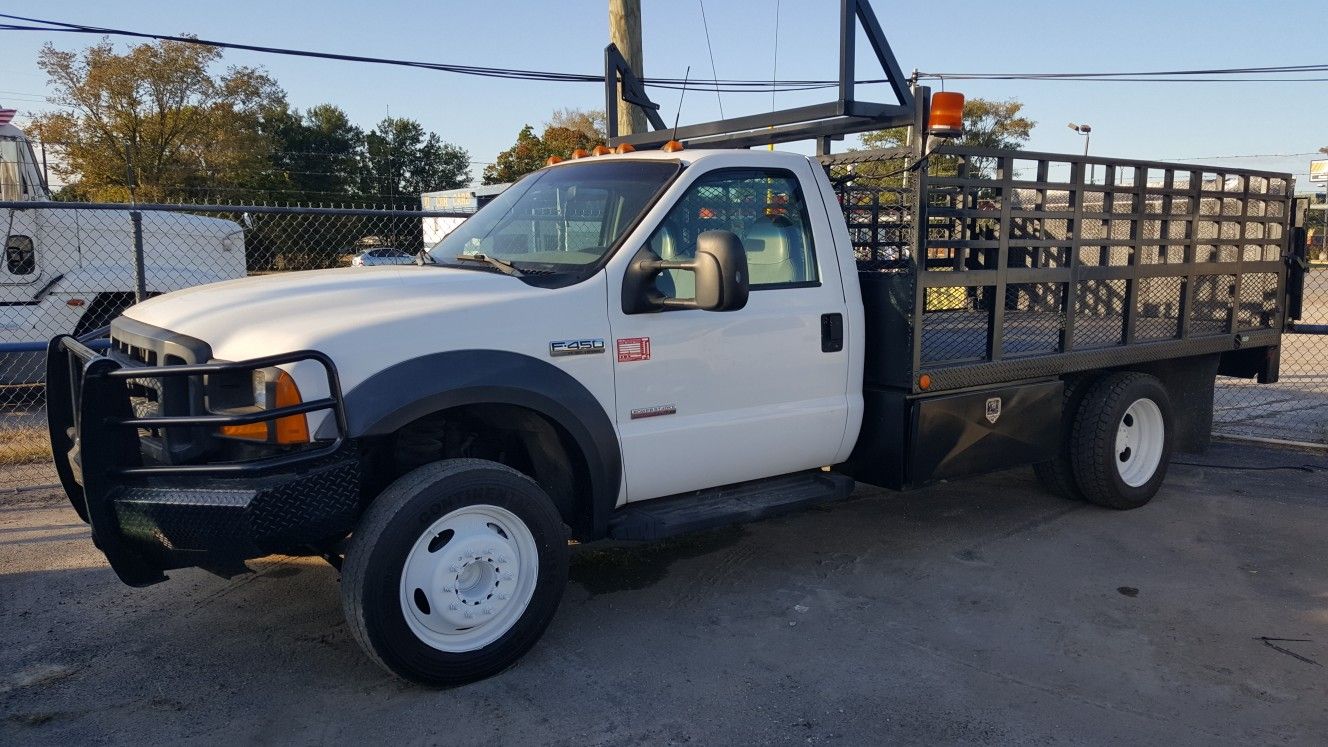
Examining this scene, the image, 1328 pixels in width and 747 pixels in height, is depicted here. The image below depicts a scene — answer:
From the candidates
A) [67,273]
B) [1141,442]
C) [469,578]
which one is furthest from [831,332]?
[67,273]

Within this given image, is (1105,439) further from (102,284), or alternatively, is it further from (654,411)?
(102,284)

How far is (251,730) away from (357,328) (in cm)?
144

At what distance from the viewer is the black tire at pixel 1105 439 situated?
19.5 ft

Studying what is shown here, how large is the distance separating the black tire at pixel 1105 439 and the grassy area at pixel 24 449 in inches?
279

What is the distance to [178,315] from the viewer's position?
151 inches

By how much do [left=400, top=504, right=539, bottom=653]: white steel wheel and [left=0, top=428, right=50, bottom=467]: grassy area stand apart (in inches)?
199

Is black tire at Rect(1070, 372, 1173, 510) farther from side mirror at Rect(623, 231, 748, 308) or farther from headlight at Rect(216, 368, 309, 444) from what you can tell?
headlight at Rect(216, 368, 309, 444)

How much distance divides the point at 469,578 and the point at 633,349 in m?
1.14

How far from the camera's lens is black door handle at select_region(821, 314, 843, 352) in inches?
188

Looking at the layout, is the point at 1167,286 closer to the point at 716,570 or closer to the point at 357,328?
the point at 716,570

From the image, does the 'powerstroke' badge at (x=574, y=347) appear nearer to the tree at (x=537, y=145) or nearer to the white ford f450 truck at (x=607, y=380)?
the white ford f450 truck at (x=607, y=380)

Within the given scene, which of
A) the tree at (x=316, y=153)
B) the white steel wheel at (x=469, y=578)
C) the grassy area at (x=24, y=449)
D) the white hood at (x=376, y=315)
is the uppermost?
the tree at (x=316, y=153)

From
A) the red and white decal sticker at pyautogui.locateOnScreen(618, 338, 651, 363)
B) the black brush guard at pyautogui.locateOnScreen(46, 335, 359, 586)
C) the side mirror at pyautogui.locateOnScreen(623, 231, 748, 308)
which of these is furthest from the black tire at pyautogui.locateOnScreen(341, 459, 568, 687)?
the side mirror at pyautogui.locateOnScreen(623, 231, 748, 308)

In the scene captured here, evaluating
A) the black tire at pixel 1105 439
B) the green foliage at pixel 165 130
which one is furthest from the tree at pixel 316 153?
the black tire at pixel 1105 439
